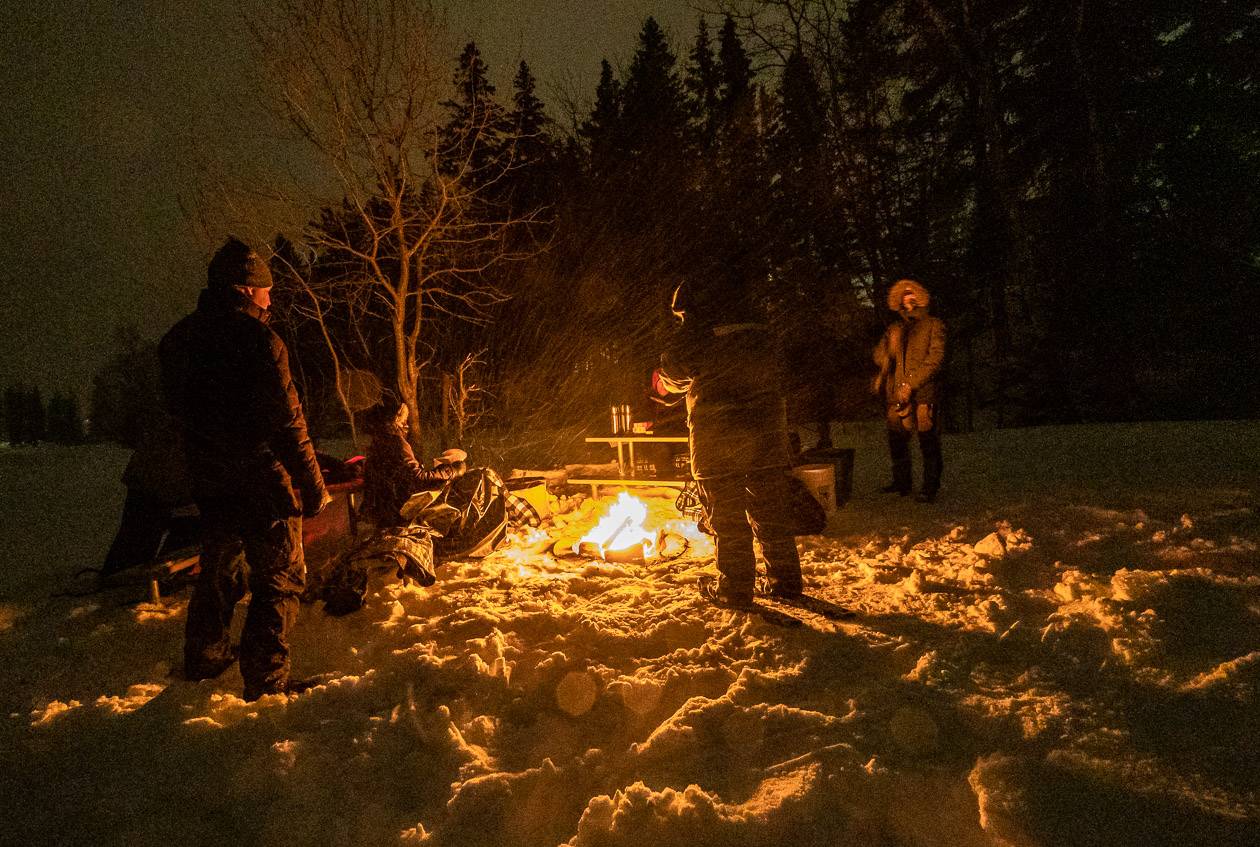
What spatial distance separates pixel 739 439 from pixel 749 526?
578mm

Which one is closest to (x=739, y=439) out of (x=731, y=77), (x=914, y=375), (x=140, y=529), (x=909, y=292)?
(x=914, y=375)

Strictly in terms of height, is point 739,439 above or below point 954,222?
below

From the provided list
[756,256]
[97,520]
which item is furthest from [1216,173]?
[97,520]

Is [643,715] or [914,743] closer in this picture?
[914,743]

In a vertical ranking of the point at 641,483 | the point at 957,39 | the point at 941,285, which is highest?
the point at 957,39

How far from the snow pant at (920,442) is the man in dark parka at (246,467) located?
17.8ft

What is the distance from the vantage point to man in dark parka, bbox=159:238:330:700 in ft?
9.52

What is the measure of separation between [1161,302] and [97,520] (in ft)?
67.5

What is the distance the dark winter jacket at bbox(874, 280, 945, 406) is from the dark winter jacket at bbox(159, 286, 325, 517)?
17.9 feet

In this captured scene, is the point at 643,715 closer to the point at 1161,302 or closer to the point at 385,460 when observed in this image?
the point at 385,460

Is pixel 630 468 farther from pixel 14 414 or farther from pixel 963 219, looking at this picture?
pixel 14 414

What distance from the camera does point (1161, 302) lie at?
13969 mm

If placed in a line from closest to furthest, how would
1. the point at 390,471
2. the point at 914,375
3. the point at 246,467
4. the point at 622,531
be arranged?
the point at 246,467
the point at 390,471
the point at 622,531
the point at 914,375

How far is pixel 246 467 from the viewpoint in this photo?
290cm
